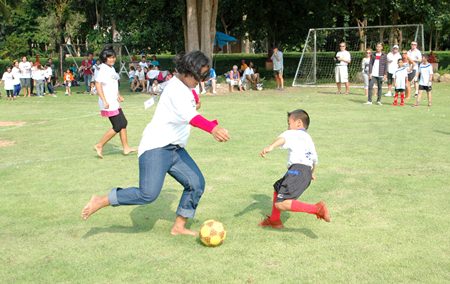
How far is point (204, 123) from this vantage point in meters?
5.12

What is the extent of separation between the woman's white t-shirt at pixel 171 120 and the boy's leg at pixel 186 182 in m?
0.19

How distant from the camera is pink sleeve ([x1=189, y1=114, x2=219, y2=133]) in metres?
5.09

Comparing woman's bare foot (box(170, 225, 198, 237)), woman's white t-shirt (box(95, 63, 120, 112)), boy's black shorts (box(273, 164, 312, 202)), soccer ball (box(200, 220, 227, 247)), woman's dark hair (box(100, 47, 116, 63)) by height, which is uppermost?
woman's dark hair (box(100, 47, 116, 63))

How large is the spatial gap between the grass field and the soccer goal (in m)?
15.3

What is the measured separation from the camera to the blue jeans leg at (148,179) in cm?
544

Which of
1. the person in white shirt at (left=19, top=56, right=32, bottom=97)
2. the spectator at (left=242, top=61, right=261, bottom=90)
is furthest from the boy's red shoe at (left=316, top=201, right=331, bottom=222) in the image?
the person in white shirt at (left=19, top=56, right=32, bottom=97)

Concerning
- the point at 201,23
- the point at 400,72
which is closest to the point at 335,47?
the point at 201,23

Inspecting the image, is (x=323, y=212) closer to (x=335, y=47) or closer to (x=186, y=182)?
(x=186, y=182)

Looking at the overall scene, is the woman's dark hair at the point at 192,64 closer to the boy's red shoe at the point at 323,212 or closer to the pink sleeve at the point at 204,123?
the pink sleeve at the point at 204,123

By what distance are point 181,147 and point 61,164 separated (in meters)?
4.75

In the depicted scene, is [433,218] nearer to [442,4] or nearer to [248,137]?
[248,137]

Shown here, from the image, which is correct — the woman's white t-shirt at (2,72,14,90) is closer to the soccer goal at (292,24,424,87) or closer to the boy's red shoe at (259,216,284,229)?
the soccer goal at (292,24,424,87)

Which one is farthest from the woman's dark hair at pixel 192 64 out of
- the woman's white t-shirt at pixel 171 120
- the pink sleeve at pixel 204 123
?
the pink sleeve at pixel 204 123

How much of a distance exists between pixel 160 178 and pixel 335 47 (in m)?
26.2
